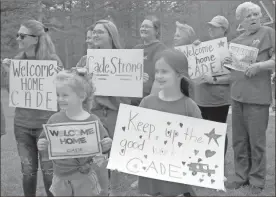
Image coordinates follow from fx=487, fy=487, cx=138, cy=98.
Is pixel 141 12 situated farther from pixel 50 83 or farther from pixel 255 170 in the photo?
pixel 255 170

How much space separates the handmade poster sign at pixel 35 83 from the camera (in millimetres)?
2152

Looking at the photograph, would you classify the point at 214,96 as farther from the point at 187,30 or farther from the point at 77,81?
the point at 77,81

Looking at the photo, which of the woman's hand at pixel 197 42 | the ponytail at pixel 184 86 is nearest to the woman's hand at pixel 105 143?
the ponytail at pixel 184 86

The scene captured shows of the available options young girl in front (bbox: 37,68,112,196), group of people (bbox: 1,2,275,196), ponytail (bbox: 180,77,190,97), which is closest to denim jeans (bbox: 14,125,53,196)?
group of people (bbox: 1,2,275,196)

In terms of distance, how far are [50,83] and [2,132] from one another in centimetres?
55

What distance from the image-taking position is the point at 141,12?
204 centimetres

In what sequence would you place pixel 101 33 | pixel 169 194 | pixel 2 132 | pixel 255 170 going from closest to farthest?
pixel 169 194 → pixel 101 33 → pixel 2 132 → pixel 255 170

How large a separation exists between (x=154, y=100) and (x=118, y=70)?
311mm

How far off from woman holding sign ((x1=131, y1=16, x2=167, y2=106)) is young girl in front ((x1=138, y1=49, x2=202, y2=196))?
251 mm

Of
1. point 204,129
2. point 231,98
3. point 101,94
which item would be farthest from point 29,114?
point 231,98

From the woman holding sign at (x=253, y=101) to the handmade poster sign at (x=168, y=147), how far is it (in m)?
1.00

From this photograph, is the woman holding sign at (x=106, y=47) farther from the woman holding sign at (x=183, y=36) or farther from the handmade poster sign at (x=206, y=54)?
the handmade poster sign at (x=206, y=54)

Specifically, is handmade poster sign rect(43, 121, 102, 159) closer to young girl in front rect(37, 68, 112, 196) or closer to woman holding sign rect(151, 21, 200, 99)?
young girl in front rect(37, 68, 112, 196)

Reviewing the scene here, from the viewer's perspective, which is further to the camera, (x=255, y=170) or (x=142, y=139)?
(x=255, y=170)
